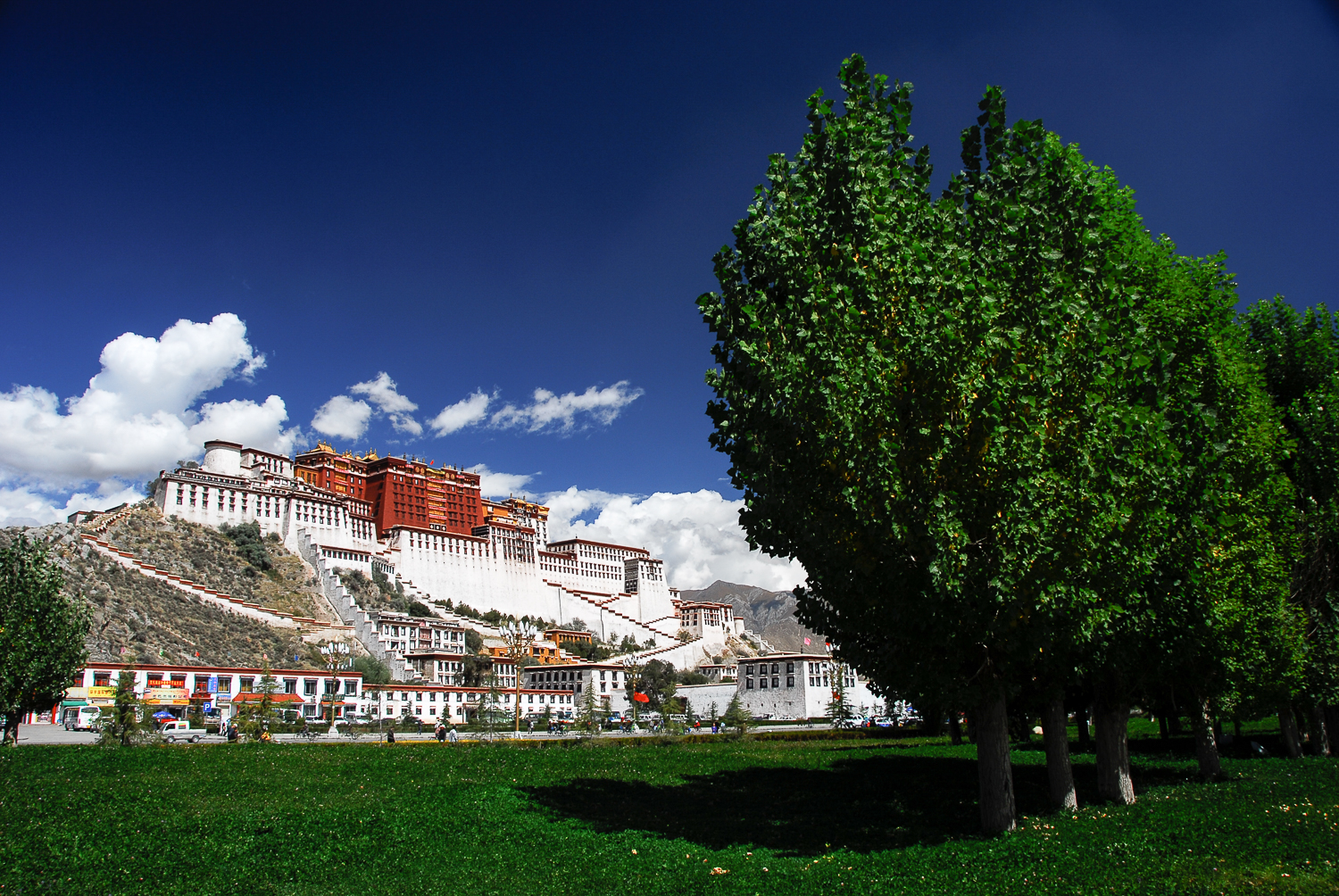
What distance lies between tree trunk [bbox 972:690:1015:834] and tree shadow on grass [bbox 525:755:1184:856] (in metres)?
0.54

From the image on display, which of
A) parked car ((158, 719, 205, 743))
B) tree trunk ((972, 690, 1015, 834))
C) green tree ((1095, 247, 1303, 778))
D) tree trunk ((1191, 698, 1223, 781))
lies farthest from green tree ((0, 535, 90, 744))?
tree trunk ((1191, 698, 1223, 781))

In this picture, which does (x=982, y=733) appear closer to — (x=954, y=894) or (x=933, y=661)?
(x=933, y=661)

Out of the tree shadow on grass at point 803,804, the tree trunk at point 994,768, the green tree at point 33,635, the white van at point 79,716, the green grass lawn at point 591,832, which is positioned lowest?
the white van at point 79,716

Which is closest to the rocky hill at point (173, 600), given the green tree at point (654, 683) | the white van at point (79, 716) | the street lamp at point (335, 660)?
the street lamp at point (335, 660)

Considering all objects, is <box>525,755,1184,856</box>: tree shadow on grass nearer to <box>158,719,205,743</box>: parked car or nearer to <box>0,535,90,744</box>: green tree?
<box>0,535,90,744</box>: green tree

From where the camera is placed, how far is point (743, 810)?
47.9 feet

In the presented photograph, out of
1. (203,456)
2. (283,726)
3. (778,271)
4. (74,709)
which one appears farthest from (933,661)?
(203,456)

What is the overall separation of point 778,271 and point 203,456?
105m

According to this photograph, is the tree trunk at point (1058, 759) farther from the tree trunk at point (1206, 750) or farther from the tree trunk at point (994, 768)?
the tree trunk at point (1206, 750)

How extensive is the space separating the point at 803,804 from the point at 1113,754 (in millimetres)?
6315

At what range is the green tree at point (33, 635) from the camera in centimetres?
2341

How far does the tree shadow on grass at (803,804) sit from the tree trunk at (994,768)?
542 millimetres

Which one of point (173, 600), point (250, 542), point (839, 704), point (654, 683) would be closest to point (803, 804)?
point (839, 704)

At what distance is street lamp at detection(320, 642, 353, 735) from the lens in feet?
186
